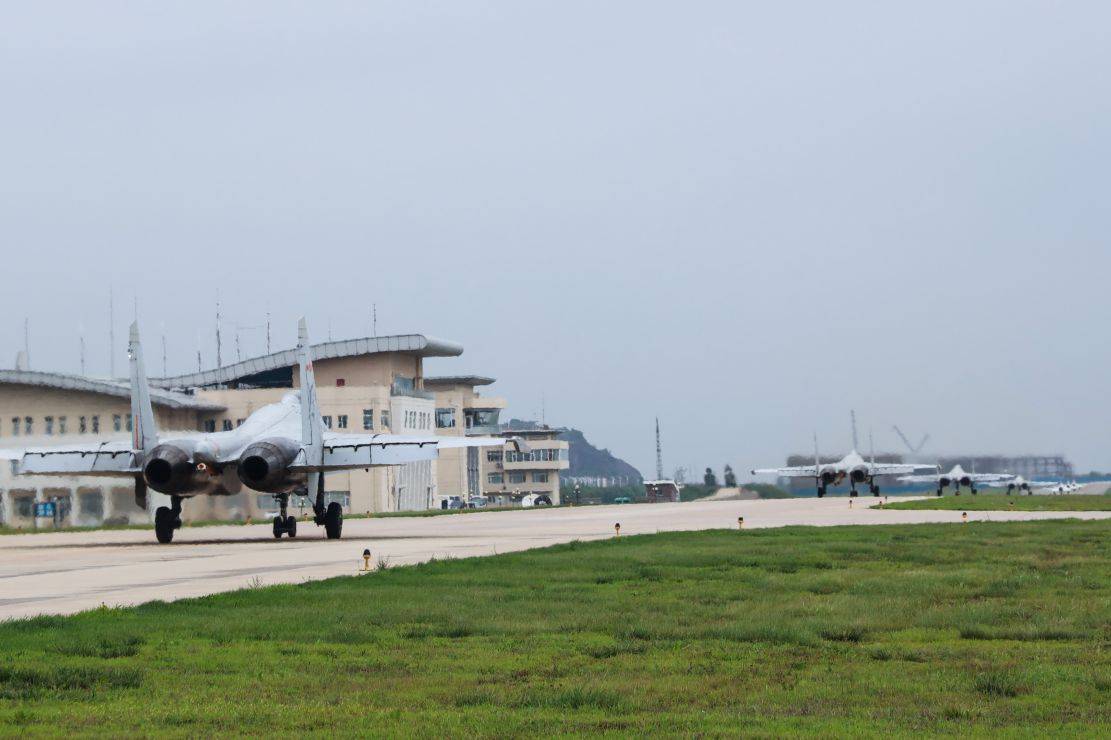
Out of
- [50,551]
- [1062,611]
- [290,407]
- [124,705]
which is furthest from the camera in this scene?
[290,407]

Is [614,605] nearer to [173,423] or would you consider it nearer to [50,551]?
[50,551]

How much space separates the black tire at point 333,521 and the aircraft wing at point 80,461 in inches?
244

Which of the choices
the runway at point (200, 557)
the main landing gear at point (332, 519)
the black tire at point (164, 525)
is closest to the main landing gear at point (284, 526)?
the runway at point (200, 557)

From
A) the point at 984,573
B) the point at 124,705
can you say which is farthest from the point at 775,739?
the point at 984,573

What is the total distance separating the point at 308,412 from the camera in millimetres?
43031

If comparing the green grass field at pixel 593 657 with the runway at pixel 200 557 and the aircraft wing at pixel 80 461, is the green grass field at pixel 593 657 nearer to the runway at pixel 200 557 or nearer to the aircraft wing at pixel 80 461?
the runway at pixel 200 557

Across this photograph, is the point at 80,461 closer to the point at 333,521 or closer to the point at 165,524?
the point at 165,524

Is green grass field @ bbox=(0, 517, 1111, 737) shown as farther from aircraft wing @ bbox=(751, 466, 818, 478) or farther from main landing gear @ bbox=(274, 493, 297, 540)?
aircraft wing @ bbox=(751, 466, 818, 478)

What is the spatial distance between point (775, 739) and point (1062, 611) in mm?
8917

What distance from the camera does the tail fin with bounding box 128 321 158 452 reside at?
134 ft

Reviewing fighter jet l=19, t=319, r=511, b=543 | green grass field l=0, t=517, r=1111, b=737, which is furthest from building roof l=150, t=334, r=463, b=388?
green grass field l=0, t=517, r=1111, b=737

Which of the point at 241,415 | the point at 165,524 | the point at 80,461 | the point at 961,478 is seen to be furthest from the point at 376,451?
the point at 961,478

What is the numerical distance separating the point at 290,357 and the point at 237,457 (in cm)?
6194

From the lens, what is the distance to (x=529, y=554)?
2934 cm
